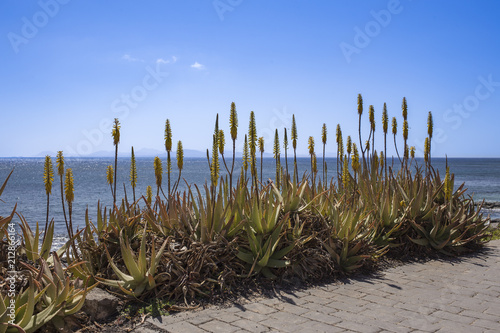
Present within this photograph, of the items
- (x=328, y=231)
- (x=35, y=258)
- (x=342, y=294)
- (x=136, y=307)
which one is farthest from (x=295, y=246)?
(x=35, y=258)

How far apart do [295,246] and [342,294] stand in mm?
865

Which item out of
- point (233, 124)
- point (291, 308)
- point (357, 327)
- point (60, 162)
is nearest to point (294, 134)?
point (233, 124)

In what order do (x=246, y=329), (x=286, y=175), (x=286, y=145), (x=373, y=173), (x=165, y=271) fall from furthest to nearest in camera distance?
(x=373, y=173) → (x=286, y=145) → (x=286, y=175) → (x=165, y=271) → (x=246, y=329)

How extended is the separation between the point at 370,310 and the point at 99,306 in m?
2.49

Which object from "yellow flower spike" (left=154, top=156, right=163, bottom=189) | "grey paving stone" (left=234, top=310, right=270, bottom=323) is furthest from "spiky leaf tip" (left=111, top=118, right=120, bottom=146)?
"grey paving stone" (left=234, top=310, right=270, bottom=323)

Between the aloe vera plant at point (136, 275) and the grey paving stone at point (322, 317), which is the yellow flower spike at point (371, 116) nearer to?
the grey paving stone at point (322, 317)

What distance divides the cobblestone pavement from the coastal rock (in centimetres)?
A: 40

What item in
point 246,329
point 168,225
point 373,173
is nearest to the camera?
point 246,329

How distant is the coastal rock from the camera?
12.3 ft

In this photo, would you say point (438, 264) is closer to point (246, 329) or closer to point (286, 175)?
point (286, 175)

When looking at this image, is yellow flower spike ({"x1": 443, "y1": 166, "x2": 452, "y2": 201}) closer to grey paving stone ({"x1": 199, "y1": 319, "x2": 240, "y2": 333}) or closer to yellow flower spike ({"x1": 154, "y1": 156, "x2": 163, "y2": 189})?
yellow flower spike ({"x1": 154, "y1": 156, "x2": 163, "y2": 189})

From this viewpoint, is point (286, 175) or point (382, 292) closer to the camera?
point (382, 292)

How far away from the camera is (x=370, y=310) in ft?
12.9

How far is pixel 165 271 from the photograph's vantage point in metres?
4.38
